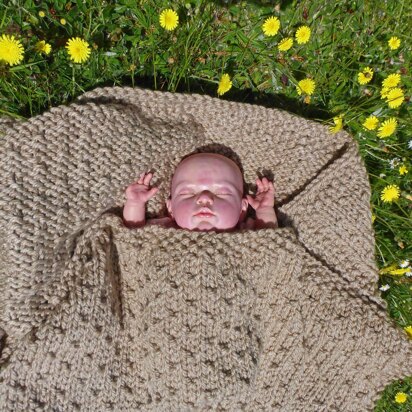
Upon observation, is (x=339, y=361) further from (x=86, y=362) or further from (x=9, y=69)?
(x=9, y=69)

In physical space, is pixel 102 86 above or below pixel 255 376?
above

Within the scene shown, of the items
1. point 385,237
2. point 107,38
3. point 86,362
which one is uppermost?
point 107,38

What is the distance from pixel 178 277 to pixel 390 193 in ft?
3.01

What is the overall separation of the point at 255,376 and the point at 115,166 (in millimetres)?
860

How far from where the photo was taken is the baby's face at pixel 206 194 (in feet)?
5.17

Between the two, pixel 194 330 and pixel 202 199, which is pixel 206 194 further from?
pixel 194 330

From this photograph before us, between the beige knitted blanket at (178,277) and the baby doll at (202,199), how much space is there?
0.05 m

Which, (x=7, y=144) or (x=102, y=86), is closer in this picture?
(x=7, y=144)

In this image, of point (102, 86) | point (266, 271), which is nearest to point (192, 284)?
point (266, 271)

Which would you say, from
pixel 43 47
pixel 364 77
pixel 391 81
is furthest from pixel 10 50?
pixel 391 81

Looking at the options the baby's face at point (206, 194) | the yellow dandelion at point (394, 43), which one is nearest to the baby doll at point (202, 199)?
the baby's face at point (206, 194)

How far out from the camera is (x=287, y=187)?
5.88ft

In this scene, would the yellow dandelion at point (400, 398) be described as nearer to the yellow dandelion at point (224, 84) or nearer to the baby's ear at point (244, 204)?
the baby's ear at point (244, 204)

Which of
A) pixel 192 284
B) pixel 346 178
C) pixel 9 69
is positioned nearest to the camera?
pixel 192 284
